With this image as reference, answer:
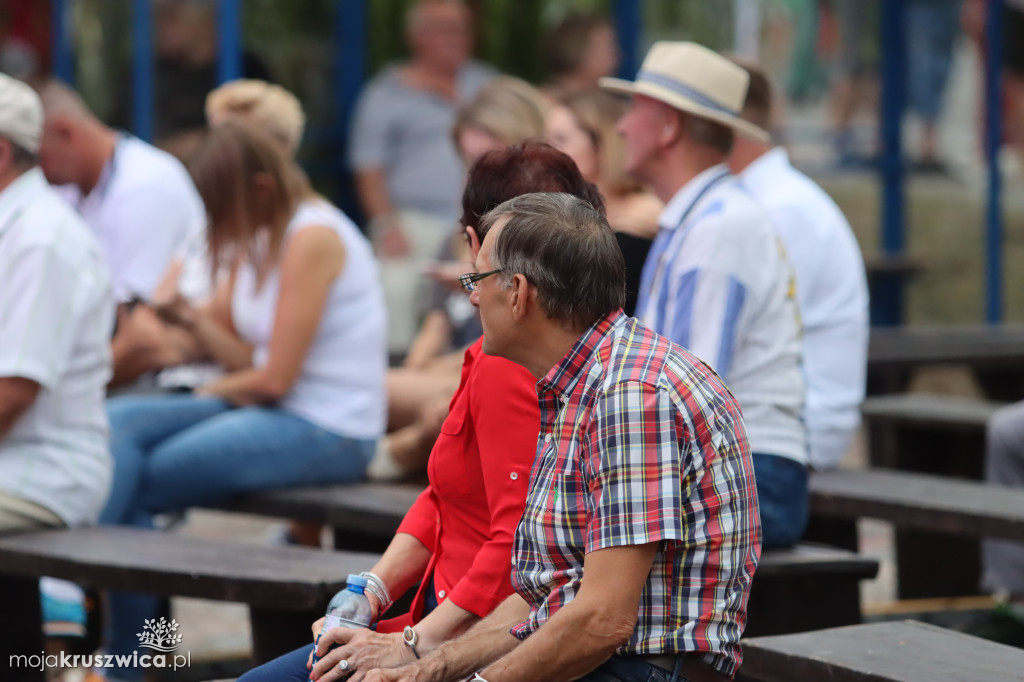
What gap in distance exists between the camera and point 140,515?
4.24 m

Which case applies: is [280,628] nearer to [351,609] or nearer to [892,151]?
[351,609]

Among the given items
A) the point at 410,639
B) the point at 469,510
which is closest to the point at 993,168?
the point at 469,510

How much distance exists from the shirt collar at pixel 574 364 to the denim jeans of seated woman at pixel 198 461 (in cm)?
212

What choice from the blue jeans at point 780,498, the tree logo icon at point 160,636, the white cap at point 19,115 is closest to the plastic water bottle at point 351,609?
the blue jeans at point 780,498

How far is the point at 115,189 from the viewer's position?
518 centimetres

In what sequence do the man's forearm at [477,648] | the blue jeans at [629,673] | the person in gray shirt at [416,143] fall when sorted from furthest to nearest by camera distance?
the person in gray shirt at [416,143]
the man's forearm at [477,648]
the blue jeans at [629,673]

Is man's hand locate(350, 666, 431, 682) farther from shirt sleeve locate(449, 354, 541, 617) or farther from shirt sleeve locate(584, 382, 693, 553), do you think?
shirt sleeve locate(584, 382, 693, 553)

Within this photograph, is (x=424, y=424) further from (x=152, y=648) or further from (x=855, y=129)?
(x=855, y=129)

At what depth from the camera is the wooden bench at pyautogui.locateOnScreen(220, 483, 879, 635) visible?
336 centimetres

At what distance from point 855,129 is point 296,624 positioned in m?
6.44

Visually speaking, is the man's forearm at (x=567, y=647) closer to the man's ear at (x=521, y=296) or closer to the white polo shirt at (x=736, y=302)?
the man's ear at (x=521, y=296)

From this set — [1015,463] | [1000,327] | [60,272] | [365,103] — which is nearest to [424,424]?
[60,272]

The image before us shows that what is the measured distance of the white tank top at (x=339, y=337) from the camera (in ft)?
13.6

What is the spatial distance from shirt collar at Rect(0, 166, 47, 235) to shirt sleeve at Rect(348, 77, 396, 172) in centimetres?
396
